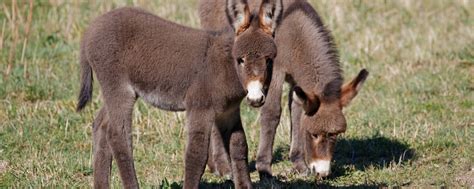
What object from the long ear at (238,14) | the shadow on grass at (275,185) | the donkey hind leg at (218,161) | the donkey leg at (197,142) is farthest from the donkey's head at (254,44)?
the donkey hind leg at (218,161)

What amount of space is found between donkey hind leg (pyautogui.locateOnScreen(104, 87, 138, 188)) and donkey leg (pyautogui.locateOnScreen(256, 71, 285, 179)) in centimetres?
181

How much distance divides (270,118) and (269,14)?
1992 mm

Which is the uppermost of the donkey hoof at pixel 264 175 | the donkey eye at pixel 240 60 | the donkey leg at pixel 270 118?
the donkey eye at pixel 240 60

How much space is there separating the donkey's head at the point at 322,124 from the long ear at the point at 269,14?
1.12m

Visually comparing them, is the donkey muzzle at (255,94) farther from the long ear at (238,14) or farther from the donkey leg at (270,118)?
the donkey leg at (270,118)

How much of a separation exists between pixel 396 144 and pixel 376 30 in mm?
5109

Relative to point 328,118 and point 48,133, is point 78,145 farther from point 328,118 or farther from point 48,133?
point 328,118

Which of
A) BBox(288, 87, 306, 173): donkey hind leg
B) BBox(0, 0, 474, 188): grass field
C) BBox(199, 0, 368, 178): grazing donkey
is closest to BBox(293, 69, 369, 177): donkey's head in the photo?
BBox(199, 0, 368, 178): grazing donkey

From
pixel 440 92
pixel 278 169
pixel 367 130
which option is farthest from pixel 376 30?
pixel 278 169

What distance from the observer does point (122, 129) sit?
8.06 m

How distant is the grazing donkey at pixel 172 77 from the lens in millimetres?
7848

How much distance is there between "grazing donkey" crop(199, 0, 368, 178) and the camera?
871 cm

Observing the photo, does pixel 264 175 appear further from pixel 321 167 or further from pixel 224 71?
pixel 224 71

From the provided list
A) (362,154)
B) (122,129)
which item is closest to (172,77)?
(122,129)
